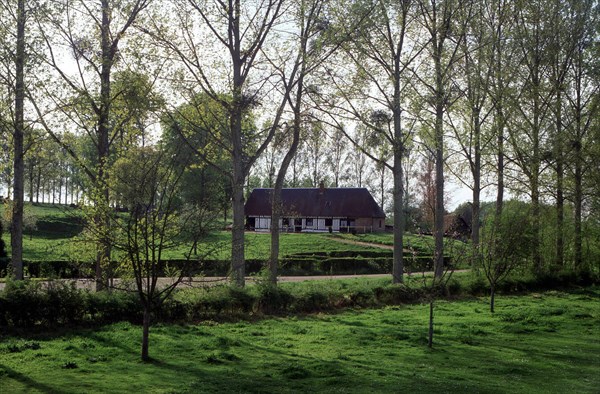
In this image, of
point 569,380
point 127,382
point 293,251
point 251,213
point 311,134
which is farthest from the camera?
point 251,213

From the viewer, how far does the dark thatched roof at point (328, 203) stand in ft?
201

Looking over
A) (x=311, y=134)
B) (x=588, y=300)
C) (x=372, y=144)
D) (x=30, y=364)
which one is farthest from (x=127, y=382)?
(x=588, y=300)

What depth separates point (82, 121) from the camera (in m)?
16.1

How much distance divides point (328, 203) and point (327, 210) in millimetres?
826

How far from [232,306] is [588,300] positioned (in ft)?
49.6

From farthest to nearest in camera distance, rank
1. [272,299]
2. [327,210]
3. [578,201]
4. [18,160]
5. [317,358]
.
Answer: [327,210] < [578,201] < [272,299] < [18,160] < [317,358]

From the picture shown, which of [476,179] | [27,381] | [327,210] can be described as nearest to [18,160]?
[27,381]

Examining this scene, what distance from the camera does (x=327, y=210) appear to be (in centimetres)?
6241

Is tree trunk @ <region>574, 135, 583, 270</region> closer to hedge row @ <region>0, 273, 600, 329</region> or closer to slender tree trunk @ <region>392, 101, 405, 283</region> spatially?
slender tree trunk @ <region>392, 101, 405, 283</region>

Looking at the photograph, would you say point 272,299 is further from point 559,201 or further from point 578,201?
point 559,201

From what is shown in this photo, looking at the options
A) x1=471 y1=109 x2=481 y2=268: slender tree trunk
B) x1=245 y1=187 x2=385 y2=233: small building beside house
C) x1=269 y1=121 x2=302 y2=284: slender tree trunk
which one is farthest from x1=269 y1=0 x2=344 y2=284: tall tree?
x1=245 y1=187 x2=385 y2=233: small building beside house

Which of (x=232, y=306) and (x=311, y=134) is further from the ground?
(x=311, y=134)

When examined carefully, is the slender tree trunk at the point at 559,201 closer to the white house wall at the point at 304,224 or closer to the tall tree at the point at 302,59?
the tall tree at the point at 302,59

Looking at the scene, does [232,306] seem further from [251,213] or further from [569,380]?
[251,213]
